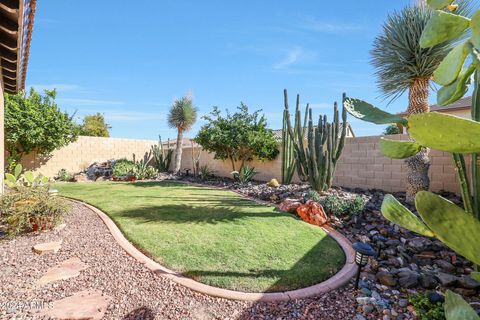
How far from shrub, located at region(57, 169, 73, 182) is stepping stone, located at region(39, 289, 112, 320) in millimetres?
10962

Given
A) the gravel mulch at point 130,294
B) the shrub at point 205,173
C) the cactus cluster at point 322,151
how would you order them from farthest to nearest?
the shrub at point 205,173 → the cactus cluster at point 322,151 → the gravel mulch at point 130,294

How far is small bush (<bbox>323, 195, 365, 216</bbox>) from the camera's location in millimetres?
5234

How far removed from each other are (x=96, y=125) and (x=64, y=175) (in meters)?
15.2

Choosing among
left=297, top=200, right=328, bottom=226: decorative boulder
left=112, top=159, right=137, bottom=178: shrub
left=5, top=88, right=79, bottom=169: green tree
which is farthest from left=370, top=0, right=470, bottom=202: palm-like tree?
left=5, top=88, right=79, bottom=169: green tree

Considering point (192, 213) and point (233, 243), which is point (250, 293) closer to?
point (233, 243)

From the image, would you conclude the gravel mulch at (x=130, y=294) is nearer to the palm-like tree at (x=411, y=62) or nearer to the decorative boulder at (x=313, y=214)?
the decorative boulder at (x=313, y=214)

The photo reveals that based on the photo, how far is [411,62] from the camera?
17.7 ft

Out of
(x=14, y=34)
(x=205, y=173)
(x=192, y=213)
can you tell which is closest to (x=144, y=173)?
(x=205, y=173)

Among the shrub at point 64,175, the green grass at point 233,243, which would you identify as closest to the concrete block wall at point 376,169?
the green grass at point 233,243

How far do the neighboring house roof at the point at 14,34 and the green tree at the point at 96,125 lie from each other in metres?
19.8

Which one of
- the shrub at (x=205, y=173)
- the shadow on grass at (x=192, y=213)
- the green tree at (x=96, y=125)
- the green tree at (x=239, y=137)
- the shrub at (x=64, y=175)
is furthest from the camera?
the green tree at (x=96, y=125)

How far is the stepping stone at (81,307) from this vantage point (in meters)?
2.36

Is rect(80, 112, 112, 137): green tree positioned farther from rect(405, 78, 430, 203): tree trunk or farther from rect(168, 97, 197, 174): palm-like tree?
rect(405, 78, 430, 203): tree trunk

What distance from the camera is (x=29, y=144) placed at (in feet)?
34.6
